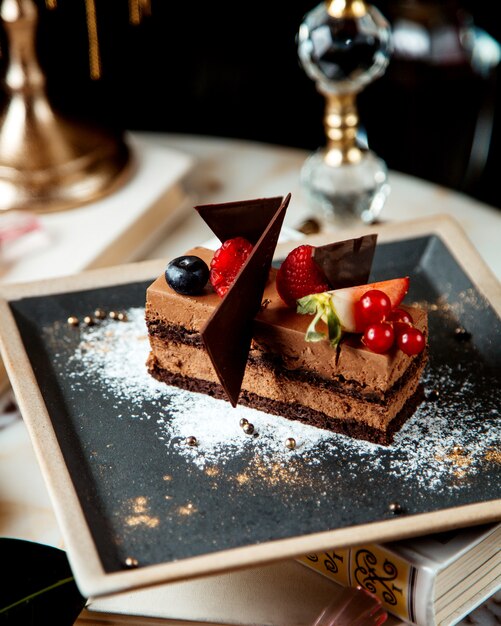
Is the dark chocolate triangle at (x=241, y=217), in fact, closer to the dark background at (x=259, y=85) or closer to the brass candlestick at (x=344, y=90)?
the brass candlestick at (x=344, y=90)

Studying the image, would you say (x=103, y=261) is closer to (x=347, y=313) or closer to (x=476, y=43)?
(x=347, y=313)

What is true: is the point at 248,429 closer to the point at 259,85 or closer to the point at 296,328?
the point at 296,328

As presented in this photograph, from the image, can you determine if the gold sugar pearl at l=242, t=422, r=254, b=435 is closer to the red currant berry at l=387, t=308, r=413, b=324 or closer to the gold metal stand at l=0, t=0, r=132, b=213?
the red currant berry at l=387, t=308, r=413, b=324

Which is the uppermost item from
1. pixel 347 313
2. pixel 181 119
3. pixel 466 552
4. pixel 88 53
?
pixel 347 313

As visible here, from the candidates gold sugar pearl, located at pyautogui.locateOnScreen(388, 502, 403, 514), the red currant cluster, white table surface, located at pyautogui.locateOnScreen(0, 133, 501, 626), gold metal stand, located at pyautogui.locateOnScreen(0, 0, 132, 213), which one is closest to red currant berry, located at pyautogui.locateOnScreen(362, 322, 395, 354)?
the red currant cluster

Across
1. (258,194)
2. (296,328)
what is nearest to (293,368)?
(296,328)

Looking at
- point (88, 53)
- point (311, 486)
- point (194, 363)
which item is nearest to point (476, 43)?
point (88, 53)
